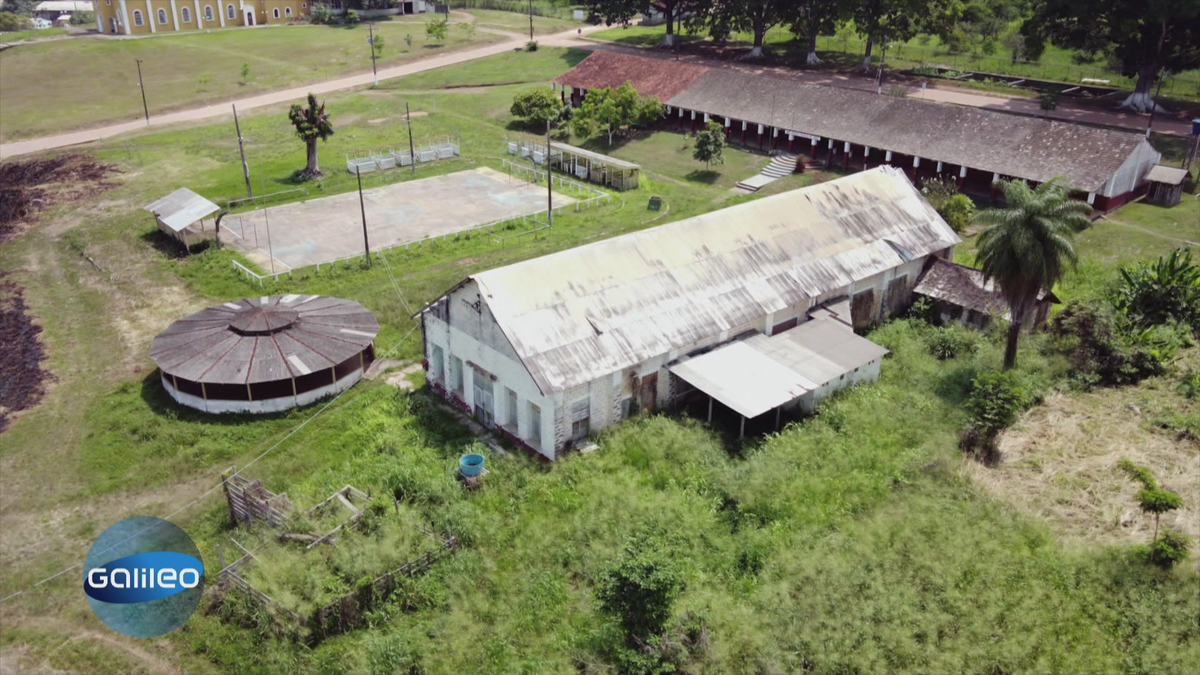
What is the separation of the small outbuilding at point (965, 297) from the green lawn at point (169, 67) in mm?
70323

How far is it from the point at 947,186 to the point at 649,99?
2544cm

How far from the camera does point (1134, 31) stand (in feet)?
204

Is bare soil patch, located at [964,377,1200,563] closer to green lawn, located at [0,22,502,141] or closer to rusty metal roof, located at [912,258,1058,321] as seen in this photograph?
rusty metal roof, located at [912,258,1058,321]

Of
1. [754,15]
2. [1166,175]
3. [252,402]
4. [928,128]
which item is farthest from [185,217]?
[754,15]

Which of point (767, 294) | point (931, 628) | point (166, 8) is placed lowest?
point (931, 628)

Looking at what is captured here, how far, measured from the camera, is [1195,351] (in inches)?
1384

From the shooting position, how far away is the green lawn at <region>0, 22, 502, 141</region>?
79.5 meters

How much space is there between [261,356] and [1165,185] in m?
50.9

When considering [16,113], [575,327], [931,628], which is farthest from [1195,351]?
[16,113]

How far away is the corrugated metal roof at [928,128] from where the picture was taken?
50.8 metres

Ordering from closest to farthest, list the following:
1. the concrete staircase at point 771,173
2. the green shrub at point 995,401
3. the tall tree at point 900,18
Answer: the green shrub at point 995,401, the concrete staircase at point 771,173, the tall tree at point 900,18

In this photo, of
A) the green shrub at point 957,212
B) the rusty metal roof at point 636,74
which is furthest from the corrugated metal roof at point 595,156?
the green shrub at point 957,212

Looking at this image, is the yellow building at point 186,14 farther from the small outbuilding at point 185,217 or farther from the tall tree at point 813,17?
the tall tree at point 813,17

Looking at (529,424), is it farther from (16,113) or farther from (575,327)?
(16,113)
